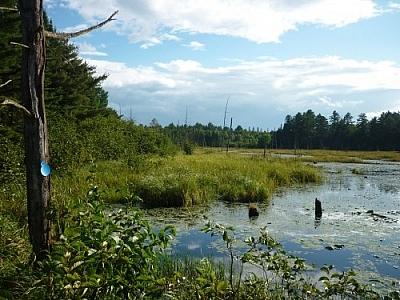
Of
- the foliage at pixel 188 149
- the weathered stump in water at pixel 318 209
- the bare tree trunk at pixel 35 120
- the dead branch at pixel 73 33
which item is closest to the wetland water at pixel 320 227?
the weathered stump in water at pixel 318 209

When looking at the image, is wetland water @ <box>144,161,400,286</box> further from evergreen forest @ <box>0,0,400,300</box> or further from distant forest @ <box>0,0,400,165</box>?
distant forest @ <box>0,0,400,165</box>

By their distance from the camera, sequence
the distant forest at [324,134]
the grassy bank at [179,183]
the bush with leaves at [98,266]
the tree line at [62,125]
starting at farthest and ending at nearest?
the distant forest at [324,134] < the grassy bank at [179,183] < the tree line at [62,125] < the bush with leaves at [98,266]

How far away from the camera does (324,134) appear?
66125 millimetres

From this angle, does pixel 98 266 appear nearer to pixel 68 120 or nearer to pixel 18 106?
pixel 18 106

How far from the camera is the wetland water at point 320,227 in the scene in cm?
720

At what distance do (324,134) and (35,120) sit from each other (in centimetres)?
6659

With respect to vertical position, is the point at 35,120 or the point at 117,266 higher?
the point at 35,120

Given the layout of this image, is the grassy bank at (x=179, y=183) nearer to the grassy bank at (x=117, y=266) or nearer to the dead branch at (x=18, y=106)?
the grassy bank at (x=117, y=266)

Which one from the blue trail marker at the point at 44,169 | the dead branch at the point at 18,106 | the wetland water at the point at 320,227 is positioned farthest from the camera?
the wetland water at the point at 320,227

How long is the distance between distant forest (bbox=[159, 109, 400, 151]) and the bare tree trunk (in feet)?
149

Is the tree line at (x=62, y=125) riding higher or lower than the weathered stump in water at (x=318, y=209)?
higher

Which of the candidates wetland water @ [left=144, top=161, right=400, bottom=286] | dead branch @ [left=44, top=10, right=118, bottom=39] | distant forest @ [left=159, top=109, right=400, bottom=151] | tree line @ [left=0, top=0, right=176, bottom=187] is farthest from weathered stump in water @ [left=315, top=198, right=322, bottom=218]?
distant forest @ [left=159, top=109, right=400, bottom=151]

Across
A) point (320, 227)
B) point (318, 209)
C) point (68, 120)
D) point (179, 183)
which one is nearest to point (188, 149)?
point (68, 120)

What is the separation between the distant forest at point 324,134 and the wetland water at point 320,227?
35.5 m
